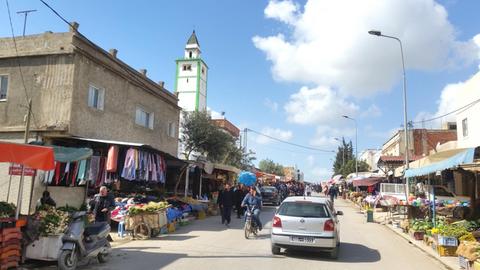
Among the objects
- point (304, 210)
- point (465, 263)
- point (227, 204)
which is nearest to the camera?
point (465, 263)

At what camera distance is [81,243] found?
9.52 m

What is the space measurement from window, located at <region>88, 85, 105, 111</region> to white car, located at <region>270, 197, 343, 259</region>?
37.7ft

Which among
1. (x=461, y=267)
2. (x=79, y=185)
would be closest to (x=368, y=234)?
(x=461, y=267)

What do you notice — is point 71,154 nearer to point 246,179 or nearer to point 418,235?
point 418,235

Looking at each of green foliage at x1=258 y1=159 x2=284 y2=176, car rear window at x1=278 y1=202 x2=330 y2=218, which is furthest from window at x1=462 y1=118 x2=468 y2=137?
green foliage at x1=258 y1=159 x2=284 y2=176

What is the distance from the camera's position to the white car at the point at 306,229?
1099 centimetres

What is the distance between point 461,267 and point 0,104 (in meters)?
18.3

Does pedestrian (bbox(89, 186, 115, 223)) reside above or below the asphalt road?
above

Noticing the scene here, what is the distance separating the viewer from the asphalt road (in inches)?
399

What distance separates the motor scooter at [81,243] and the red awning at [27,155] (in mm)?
1485

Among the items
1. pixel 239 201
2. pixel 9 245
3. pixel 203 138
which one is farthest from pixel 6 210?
pixel 203 138

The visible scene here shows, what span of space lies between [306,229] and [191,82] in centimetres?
8692

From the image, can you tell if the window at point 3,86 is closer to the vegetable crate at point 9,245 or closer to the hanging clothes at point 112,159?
the hanging clothes at point 112,159

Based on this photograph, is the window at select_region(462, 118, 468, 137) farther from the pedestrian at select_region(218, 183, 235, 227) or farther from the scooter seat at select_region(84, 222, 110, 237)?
the scooter seat at select_region(84, 222, 110, 237)
